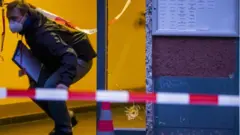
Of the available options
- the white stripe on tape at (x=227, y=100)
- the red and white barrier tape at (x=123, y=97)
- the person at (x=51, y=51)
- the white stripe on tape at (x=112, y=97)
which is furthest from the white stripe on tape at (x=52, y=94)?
the white stripe on tape at (x=227, y=100)

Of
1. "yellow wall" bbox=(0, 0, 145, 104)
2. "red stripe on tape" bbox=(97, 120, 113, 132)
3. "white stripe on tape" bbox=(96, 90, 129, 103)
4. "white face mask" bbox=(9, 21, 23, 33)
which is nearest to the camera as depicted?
"white stripe on tape" bbox=(96, 90, 129, 103)

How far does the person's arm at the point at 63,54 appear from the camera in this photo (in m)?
5.53

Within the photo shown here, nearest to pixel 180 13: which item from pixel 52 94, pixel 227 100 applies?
pixel 227 100

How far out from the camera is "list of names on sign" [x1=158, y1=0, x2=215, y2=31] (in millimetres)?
5543

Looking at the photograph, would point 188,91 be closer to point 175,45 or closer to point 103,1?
point 175,45

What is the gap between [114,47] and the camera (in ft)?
33.8

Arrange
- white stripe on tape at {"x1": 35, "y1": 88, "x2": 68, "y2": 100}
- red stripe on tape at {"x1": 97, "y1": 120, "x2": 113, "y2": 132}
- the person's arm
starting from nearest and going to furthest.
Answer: white stripe on tape at {"x1": 35, "y1": 88, "x2": 68, "y2": 100}
the person's arm
red stripe on tape at {"x1": 97, "y1": 120, "x2": 113, "y2": 132}

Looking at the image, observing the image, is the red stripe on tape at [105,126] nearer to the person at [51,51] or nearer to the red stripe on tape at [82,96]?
the person at [51,51]

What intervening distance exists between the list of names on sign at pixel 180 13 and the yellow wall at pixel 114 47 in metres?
2.85

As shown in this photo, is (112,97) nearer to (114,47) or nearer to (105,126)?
(105,126)

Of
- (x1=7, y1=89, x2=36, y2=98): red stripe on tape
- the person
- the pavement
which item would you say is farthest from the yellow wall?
(x1=7, y1=89, x2=36, y2=98): red stripe on tape

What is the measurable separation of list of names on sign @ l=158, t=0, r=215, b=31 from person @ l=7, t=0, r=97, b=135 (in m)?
0.91

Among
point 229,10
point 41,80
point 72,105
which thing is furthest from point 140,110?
point 72,105

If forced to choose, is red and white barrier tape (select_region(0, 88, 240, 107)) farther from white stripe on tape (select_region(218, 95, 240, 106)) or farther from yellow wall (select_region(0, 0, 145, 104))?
yellow wall (select_region(0, 0, 145, 104))
